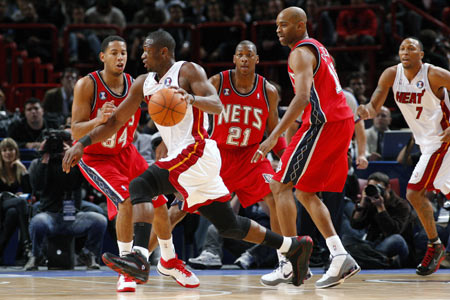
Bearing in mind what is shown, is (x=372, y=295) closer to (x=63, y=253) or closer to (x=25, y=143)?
(x=63, y=253)

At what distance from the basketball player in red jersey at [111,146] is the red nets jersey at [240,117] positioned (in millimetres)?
975

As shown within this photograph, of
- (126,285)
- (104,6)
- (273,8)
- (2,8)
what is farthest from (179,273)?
(2,8)

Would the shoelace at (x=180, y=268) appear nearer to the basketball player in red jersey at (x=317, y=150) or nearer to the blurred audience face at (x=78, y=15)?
the basketball player in red jersey at (x=317, y=150)

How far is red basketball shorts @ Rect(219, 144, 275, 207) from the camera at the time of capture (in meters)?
7.27

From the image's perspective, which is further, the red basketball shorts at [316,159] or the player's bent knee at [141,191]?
the red basketball shorts at [316,159]

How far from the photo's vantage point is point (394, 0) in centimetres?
1348

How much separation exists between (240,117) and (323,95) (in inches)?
54.4

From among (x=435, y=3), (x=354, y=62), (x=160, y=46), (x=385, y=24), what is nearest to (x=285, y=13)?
(x=160, y=46)

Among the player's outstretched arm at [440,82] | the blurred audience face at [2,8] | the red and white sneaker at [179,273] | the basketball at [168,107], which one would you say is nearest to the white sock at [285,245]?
the red and white sneaker at [179,273]

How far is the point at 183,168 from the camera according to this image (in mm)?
5539

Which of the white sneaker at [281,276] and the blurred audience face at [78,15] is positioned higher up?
the blurred audience face at [78,15]

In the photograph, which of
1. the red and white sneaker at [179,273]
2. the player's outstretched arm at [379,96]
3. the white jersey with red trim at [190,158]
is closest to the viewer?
the white jersey with red trim at [190,158]

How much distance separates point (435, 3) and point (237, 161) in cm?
923

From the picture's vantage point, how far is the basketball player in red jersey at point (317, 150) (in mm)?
6176
